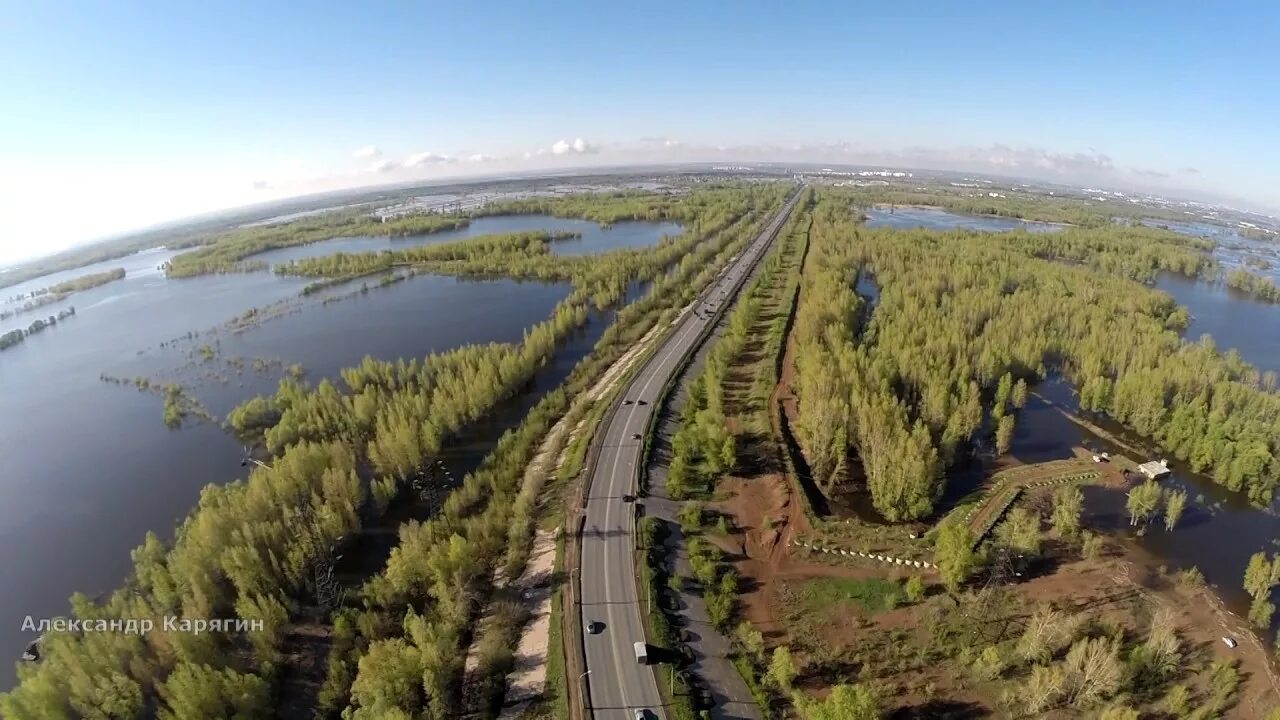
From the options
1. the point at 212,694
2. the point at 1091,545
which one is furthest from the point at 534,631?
the point at 1091,545

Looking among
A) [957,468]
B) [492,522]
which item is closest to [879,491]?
[957,468]

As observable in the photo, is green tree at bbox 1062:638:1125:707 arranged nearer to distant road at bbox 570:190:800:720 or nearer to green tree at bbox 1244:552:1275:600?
green tree at bbox 1244:552:1275:600

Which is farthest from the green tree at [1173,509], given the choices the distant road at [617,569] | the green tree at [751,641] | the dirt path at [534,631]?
the dirt path at [534,631]

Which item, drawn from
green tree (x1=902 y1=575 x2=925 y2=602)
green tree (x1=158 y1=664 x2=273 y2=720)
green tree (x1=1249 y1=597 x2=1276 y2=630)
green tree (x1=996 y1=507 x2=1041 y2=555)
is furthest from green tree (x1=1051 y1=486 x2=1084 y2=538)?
green tree (x1=158 y1=664 x2=273 y2=720)

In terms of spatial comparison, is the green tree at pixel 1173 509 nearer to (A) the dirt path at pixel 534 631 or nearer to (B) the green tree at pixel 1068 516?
(B) the green tree at pixel 1068 516

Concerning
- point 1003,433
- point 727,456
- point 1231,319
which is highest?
point 1231,319

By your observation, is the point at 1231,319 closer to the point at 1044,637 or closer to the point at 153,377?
the point at 1044,637
